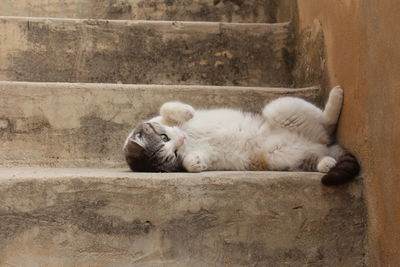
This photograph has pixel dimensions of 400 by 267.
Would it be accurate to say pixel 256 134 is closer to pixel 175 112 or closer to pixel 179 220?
pixel 175 112

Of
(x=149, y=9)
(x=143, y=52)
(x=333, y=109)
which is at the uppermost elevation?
(x=149, y=9)

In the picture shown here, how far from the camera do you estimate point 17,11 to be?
141 inches

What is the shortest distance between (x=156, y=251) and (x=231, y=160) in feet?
2.27

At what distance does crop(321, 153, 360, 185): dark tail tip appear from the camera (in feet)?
5.77

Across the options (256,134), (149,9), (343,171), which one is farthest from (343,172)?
(149,9)

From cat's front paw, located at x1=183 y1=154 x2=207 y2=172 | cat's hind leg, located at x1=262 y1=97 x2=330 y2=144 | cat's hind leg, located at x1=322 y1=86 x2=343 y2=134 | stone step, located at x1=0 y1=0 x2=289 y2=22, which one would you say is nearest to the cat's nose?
cat's front paw, located at x1=183 y1=154 x2=207 y2=172

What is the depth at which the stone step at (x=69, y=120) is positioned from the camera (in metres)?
2.31

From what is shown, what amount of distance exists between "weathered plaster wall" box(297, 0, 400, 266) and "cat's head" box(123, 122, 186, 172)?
785mm

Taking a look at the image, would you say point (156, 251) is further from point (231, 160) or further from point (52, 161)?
point (52, 161)

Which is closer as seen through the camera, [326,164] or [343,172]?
[343,172]

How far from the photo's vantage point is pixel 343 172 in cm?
178

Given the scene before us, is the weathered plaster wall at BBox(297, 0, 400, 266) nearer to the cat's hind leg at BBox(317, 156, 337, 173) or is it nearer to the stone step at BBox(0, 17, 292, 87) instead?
the cat's hind leg at BBox(317, 156, 337, 173)

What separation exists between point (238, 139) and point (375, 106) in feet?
2.57

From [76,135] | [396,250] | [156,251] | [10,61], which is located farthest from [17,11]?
[396,250]
